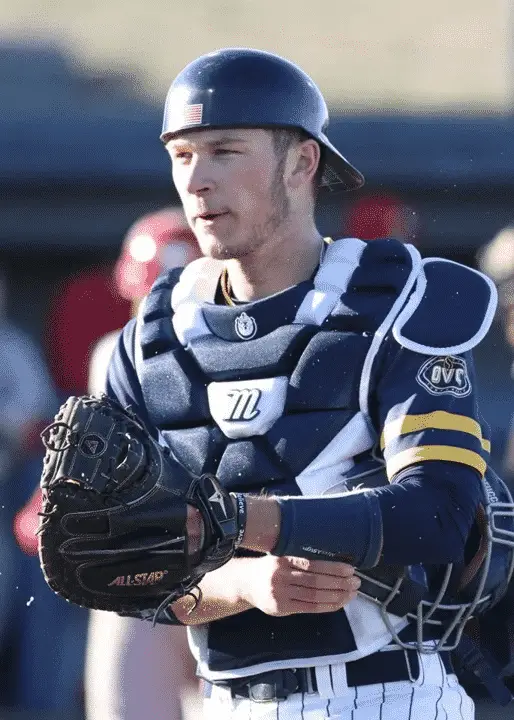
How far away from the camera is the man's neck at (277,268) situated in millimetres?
4176

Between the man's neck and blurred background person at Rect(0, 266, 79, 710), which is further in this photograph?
blurred background person at Rect(0, 266, 79, 710)

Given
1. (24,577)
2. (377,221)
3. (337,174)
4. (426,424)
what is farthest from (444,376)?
(24,577)

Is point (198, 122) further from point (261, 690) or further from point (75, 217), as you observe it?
point (75, 217)

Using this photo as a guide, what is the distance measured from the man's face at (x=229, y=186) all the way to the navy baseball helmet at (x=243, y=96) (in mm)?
38

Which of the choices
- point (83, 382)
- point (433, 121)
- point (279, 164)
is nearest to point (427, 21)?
point (433, 121)

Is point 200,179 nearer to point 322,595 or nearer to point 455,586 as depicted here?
point 322,595

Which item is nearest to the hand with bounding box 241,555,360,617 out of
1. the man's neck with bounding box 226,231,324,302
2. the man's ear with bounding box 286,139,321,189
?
the man's neck with bounding box 226,231,324,302

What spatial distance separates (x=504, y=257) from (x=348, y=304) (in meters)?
2.80

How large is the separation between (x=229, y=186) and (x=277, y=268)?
0.92 ft

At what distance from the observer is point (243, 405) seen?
4.00m

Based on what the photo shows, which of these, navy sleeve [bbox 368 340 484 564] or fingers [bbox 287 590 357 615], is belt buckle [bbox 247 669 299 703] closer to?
fingers [bbox 287 590 357 615]

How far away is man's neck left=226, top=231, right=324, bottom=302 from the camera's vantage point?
4176mm

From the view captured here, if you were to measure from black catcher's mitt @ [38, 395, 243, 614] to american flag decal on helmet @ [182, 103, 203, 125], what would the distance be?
30.4 inches

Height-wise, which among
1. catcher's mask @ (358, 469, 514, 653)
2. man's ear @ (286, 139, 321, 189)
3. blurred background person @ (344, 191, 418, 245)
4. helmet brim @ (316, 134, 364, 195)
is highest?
man's ear @ (286, 139, 321, 189)
